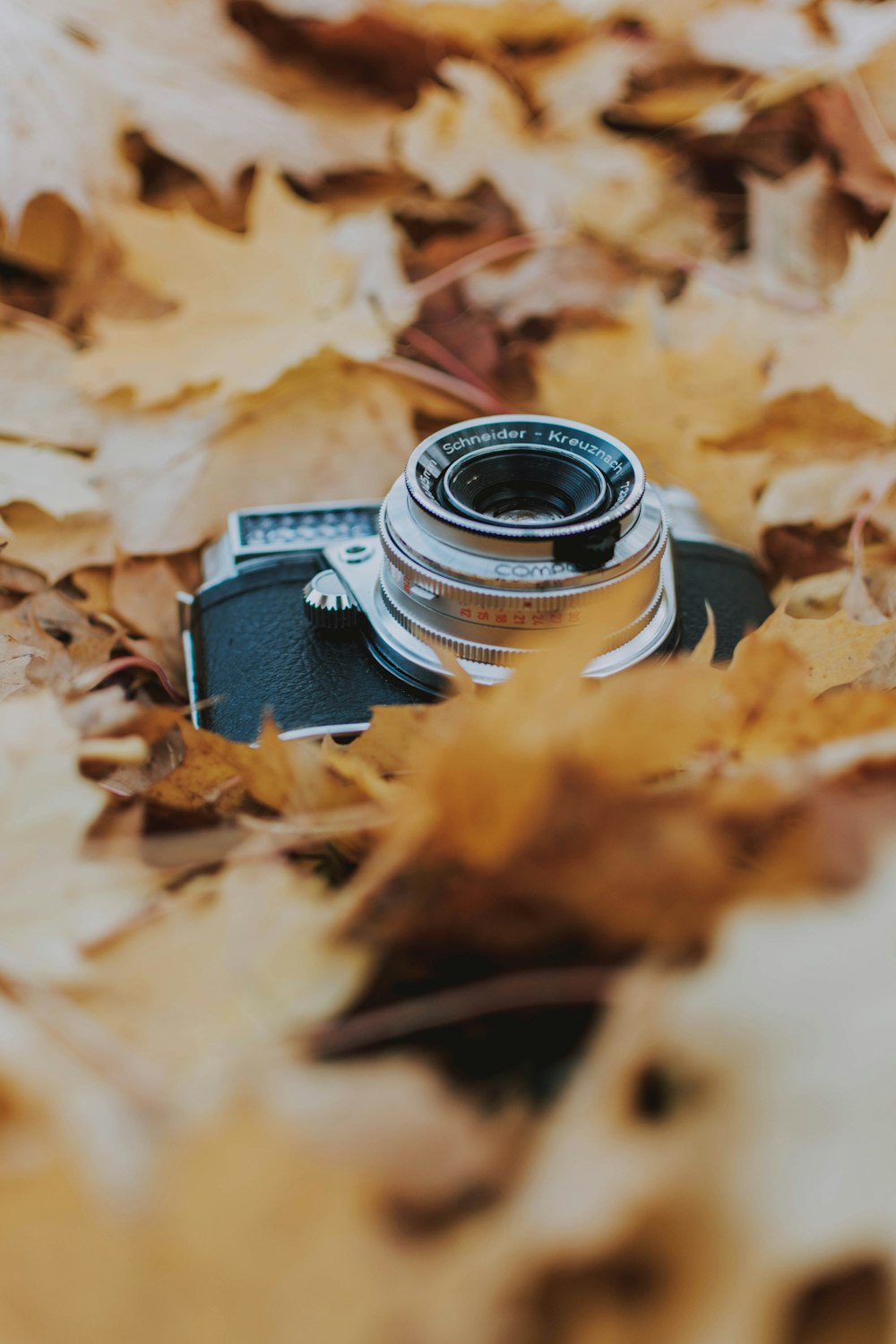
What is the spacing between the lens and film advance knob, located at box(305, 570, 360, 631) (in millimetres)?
891

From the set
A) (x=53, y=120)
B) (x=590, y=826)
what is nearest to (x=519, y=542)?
(x=590, y=826)

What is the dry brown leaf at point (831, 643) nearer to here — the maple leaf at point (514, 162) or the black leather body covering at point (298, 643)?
the black leather body covering at point (298, 643)

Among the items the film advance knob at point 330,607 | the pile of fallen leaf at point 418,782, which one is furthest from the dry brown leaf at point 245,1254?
the film advance knob at point 330,607

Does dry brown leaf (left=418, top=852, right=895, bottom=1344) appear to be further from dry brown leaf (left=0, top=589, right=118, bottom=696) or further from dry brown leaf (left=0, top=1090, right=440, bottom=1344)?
dry brown leaf (left=0, top=589, right=118, bottom=696)

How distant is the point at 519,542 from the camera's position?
0.79 metres

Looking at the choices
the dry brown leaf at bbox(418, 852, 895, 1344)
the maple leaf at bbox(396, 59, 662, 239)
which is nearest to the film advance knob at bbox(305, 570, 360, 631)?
the dry brown leaf at bbox(418, 852, 895, 1344)

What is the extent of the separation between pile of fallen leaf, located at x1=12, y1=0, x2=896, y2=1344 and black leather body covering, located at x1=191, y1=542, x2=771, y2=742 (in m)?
0.06

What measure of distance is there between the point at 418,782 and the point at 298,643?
12.9 inches

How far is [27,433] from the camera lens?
1121 millimetres

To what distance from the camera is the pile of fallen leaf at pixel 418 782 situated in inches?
16.6

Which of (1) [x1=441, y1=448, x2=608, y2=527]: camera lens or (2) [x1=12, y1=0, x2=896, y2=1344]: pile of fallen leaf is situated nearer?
(2) [x1=12, y1=0, x2=896, y2=1344]: pile of fallen leaf

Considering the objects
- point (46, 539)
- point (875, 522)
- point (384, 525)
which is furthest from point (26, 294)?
point (875, 522)

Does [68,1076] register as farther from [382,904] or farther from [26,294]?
[26,294]

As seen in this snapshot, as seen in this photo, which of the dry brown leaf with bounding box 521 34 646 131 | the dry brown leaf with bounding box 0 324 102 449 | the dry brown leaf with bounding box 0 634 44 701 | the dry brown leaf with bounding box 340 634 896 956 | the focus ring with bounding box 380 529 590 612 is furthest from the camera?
the dry brown leaf with bounding box 521 34 646 131
